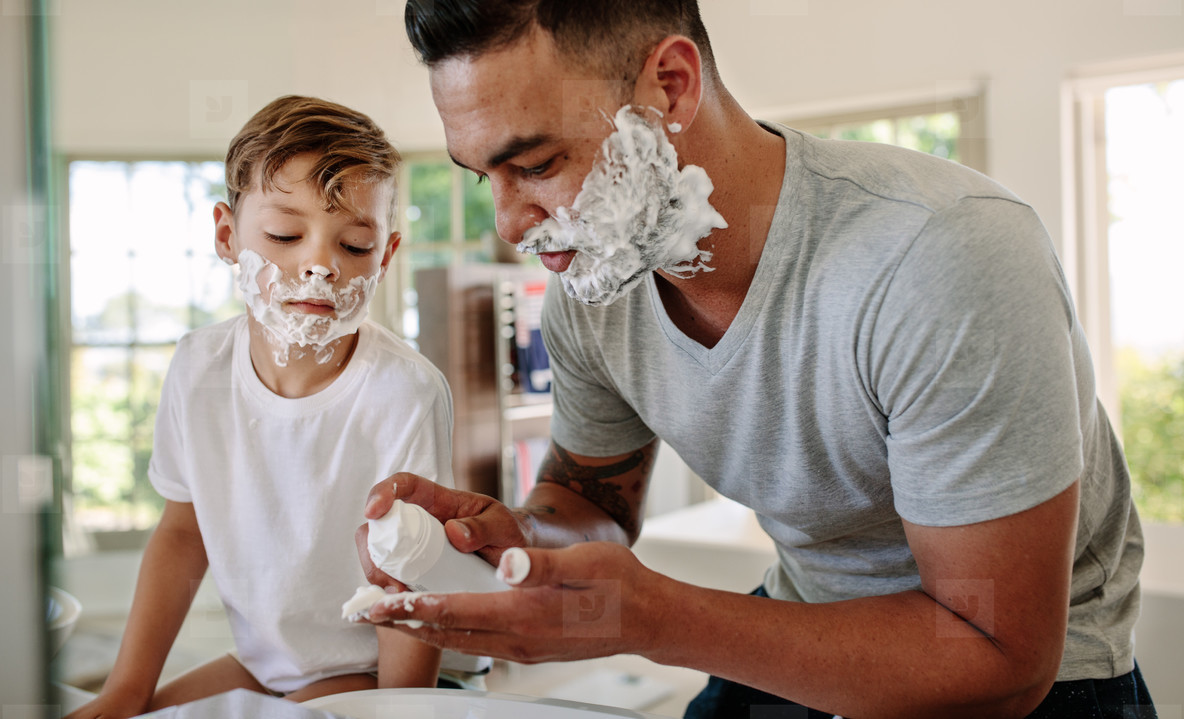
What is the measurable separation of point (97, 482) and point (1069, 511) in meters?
0.69

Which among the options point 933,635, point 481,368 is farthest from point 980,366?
point 481,368

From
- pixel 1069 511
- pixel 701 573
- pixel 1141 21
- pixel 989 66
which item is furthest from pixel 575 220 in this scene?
pixel 701 573

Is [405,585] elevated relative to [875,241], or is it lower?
lower

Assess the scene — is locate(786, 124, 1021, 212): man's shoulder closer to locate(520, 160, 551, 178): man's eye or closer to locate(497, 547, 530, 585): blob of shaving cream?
locate(520, 160, 551, 178): man's eye

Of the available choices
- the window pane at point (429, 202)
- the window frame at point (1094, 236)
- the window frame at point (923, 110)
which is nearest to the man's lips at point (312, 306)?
the window pane at point (429, 202)

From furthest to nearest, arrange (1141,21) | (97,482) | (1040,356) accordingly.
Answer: (1141,21) → (97,482) → (1040,356)

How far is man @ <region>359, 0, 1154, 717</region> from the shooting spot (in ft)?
1.63

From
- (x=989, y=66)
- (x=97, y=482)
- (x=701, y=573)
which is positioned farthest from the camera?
(x=701, y=573)

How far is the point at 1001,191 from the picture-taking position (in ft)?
1.83

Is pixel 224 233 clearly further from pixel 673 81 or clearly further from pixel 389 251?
pixel 673 81

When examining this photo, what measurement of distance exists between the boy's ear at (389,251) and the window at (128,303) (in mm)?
127

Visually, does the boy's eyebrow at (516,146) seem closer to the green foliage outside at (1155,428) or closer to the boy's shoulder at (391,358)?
the boy's shoulder at (391,358)

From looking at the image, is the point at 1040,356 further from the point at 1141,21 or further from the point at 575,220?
the point at 1141,21

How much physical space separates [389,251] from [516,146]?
0.59 ft
